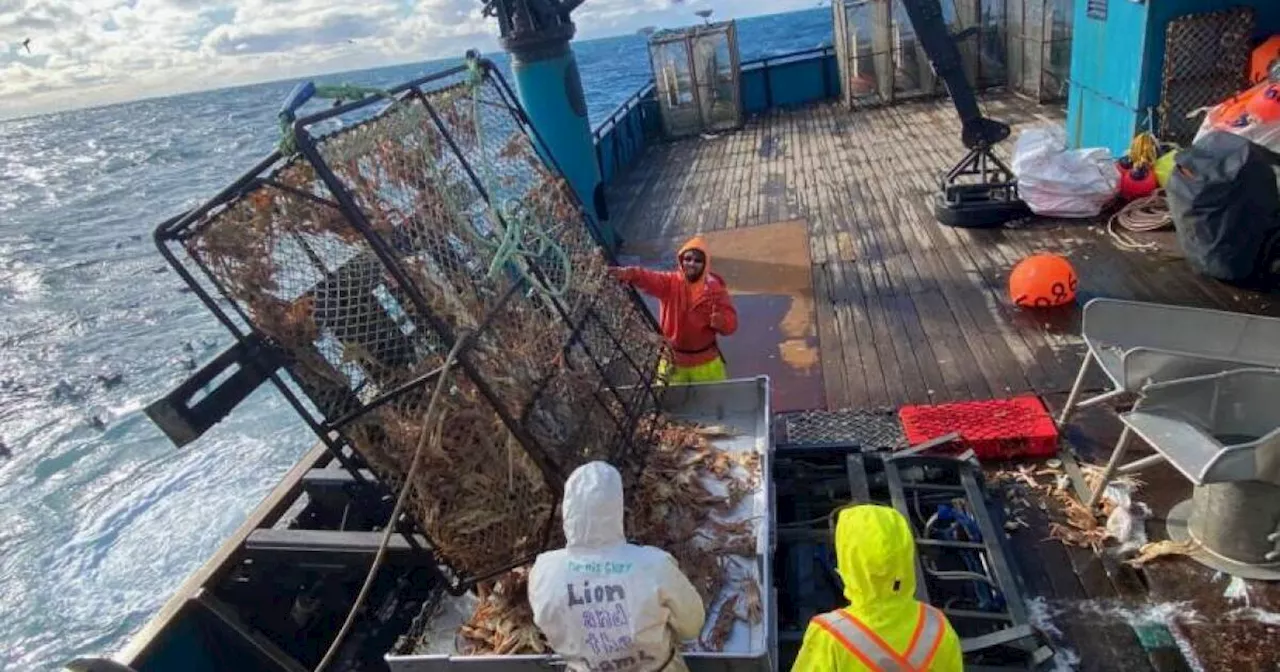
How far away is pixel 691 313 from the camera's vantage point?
16.5 ft

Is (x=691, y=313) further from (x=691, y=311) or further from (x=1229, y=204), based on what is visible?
(x=1229, y=204)

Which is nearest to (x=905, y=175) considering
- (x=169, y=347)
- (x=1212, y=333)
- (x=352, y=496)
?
(x=1212, y=333)

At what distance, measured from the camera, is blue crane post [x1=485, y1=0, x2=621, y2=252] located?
8695 millimetres

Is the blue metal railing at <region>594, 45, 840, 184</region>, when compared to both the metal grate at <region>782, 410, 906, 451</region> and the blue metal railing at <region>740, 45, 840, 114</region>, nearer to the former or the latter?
the blue metal railing at <region>740, 45, 840, 114</region>

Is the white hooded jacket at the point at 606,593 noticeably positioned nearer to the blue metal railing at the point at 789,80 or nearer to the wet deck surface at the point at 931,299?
the wet deck surface at the point at 931,299

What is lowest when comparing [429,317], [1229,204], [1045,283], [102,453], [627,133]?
[102,453]

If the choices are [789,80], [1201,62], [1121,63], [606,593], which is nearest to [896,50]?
[789,80]

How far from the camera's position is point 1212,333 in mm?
4434

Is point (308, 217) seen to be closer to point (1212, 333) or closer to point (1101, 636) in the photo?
point (1101, 636)

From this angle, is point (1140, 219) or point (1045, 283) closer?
point (1045, 283)

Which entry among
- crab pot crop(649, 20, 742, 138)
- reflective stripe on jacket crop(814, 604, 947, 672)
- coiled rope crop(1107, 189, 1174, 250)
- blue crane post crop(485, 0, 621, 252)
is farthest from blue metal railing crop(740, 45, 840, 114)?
reflective stripe on jacket crop(814, 604, 947, 672)

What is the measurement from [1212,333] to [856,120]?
40.0 ft

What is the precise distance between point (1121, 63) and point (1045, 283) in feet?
13.3

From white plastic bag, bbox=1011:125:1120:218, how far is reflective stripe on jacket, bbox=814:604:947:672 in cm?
741
